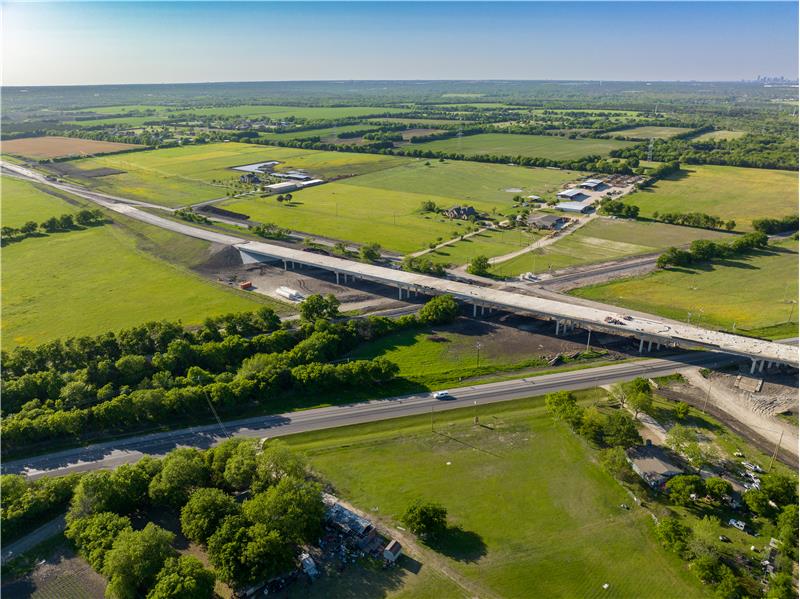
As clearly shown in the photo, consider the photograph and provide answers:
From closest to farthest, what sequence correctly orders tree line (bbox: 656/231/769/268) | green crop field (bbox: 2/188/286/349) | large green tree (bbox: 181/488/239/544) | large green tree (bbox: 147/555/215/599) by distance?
large green tree (bbox: 147/555/215/599)
large green tree (bbox: 181/488/239/544)
green crop field (bbox: 2/188/286/349)
tree line (bbox: 656/231/769/268)

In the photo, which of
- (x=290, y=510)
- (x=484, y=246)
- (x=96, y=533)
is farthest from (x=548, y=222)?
(x=96, y=533)

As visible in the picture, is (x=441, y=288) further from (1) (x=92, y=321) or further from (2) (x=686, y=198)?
(2) (x=686, y=198)

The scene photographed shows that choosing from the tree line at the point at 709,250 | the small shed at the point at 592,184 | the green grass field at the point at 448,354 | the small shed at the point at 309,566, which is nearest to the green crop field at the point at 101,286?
the green grass field at the point at 448,354

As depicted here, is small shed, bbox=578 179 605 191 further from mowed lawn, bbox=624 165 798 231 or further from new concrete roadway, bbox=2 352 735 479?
new concrete roadway, bbox=2 352 735 479

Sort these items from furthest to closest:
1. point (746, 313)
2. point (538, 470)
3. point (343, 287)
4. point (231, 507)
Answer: point (343, 287)
point (746, 313)
point (538, 470)
point (231, 507)

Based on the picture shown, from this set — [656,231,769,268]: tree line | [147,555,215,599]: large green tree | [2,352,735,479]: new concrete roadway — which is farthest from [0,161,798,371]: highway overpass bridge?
[147,555,215,599]: large green tree

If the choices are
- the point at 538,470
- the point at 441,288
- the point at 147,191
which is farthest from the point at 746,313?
the point at 147,191
